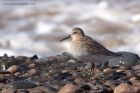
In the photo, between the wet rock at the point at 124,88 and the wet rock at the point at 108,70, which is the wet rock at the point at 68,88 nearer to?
the wet rock at the point at 124,88

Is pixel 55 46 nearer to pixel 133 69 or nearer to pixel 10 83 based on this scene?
pixel 133 69

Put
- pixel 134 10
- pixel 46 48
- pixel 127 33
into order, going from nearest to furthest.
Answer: pixel 46 48
pixel 127 33
pixel 134 10

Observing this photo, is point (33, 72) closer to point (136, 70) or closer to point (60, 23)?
point (136, 70)

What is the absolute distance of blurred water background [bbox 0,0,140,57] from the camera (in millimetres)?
12156

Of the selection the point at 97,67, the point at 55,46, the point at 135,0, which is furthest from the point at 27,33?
the point at 97,67

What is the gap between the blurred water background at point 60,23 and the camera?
1216 cm

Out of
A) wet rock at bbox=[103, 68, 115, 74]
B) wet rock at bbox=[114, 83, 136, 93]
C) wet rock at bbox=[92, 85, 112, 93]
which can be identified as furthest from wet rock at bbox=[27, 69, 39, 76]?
wet rock at bbox=[114, 83, 136, 93]

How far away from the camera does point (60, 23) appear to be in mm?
14047

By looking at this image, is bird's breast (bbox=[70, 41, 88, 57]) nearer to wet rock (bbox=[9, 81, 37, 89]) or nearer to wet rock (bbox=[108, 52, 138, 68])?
wet rock (bbox=[108, 52, 138, 68])

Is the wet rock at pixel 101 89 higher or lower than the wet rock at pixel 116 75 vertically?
lower

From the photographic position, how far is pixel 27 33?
43.8 feet

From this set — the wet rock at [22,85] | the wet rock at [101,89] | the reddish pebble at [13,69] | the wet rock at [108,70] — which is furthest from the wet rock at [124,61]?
the wet rock at [22,85]

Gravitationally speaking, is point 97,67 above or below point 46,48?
below

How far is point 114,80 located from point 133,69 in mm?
890
